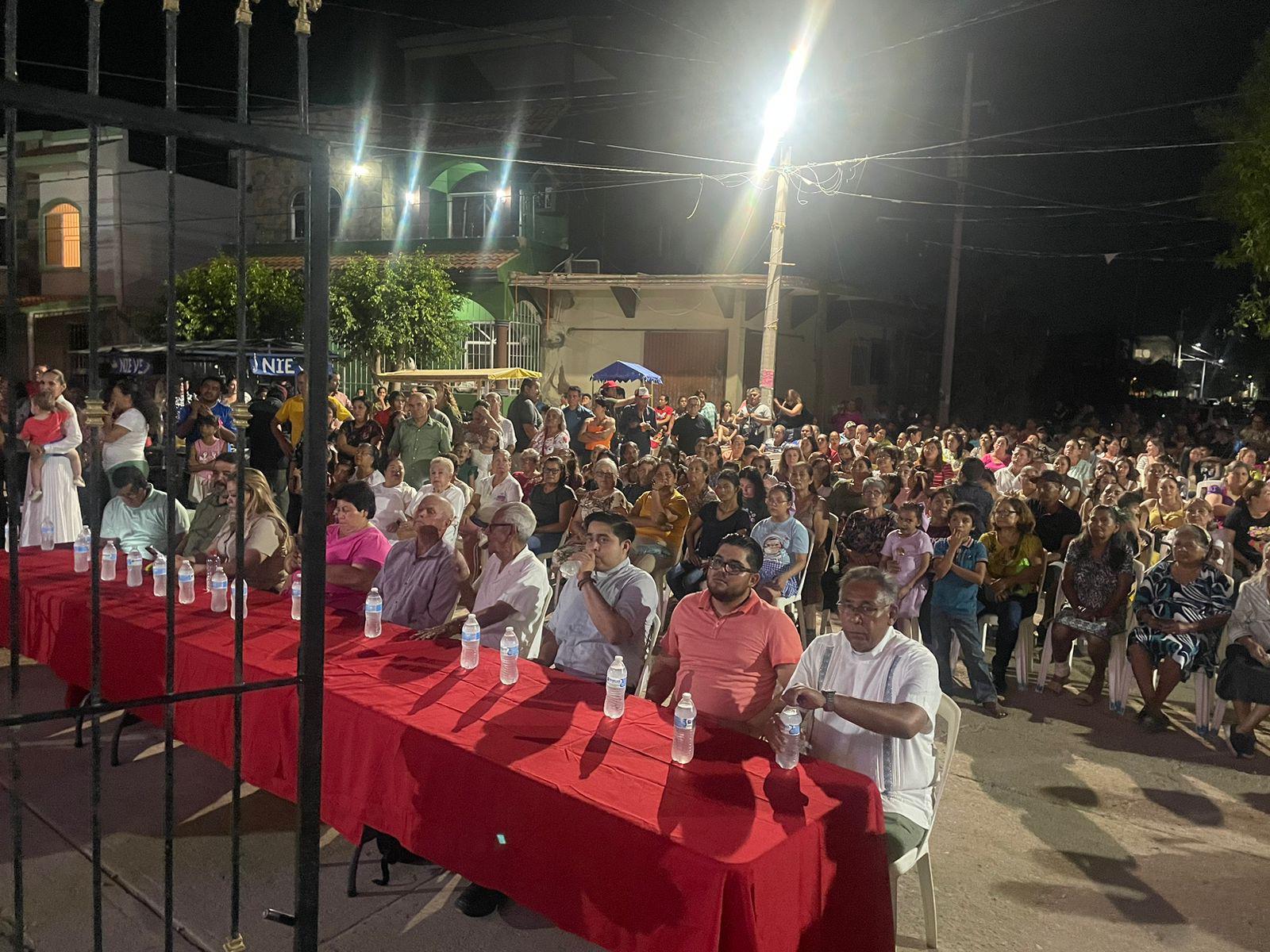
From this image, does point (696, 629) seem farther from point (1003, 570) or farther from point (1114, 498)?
point (1114, 498)

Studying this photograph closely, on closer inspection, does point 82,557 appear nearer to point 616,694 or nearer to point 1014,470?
point 616,694

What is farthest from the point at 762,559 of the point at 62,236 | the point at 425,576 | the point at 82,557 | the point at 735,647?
the point at 62,236

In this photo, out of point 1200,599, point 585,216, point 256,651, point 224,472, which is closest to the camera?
point 256,651

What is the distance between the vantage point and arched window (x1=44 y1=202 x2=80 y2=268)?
84.2 ft

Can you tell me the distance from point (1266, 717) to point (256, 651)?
19.9ft

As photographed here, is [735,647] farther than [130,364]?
No

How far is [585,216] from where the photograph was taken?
24.0m

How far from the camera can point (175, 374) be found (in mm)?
2141

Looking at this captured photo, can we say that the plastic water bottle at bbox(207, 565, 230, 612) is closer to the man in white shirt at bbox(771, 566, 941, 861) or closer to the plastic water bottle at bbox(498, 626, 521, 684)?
the plastic water bottle at bbox(498, 626, 521, 684)

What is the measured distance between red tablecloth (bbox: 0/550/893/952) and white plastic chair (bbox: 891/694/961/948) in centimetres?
40

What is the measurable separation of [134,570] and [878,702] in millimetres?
4248

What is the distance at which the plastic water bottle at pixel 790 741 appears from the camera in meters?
3.32

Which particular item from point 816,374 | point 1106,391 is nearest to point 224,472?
point 816,374

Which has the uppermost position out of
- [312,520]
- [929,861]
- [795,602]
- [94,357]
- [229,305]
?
[229,305]
